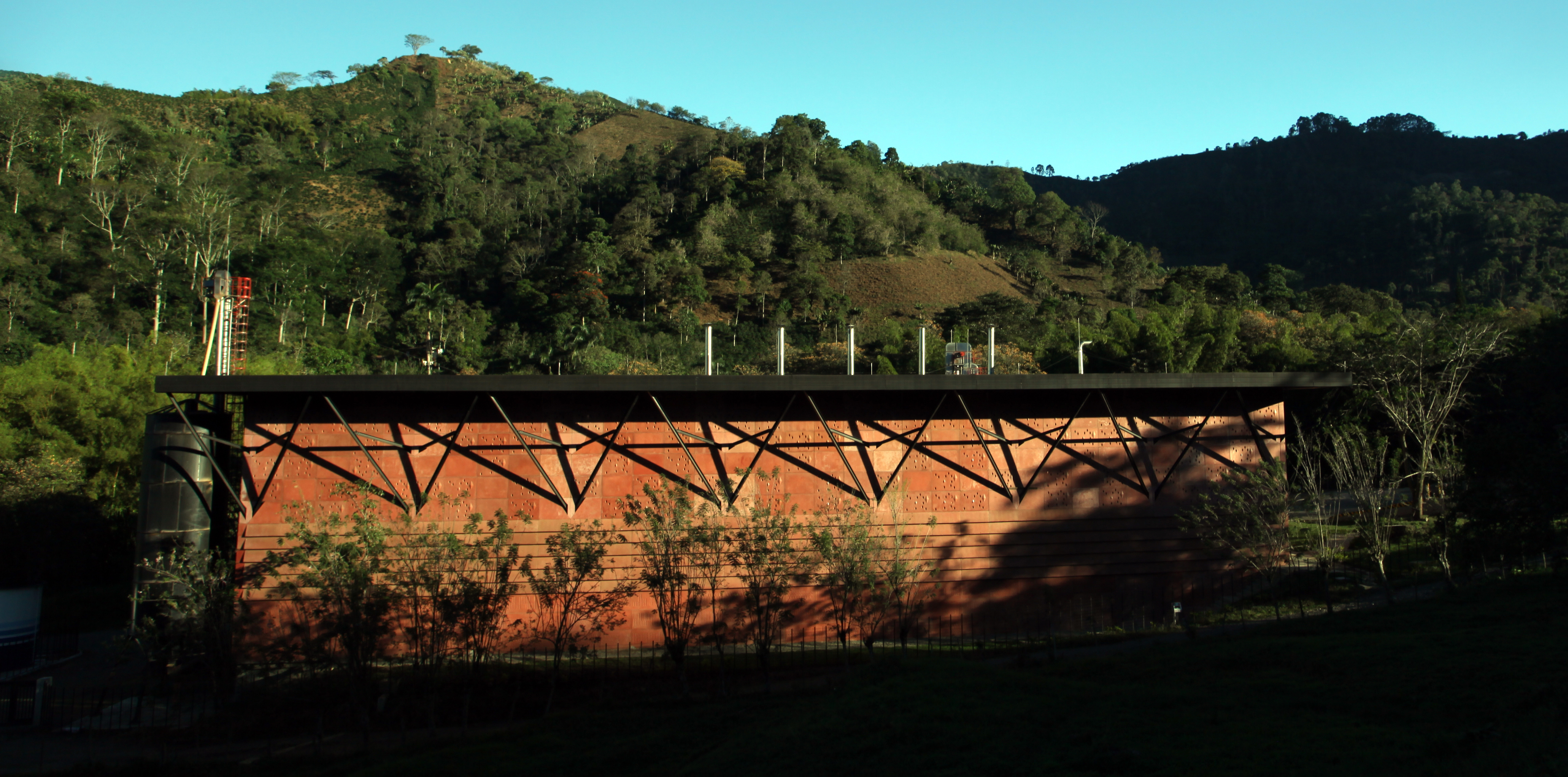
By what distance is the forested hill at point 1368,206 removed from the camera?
10381 cm

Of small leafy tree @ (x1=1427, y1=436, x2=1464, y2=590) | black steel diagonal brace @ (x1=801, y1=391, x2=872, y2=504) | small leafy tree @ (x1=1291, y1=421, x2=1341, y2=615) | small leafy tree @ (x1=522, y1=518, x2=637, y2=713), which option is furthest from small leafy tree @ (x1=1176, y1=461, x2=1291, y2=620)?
small leafy tree @ (x1=522, y1=518, x2=637, y2=713)

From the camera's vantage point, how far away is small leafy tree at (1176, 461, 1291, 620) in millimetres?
19250

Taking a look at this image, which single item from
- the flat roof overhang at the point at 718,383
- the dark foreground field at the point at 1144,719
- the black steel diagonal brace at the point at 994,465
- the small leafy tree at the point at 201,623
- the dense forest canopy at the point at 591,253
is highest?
the dense forest canopy at the point at 591,253

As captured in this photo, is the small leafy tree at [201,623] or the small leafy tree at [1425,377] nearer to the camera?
the small leafy tree at [201,623]

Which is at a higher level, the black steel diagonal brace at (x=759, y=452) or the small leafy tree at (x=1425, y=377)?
the small leafy tree at (x=1425, y=377)

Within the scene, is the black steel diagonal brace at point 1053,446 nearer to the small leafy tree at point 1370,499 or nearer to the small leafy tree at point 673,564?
the small leafy tree at point 1370,499

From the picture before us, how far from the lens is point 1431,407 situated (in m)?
29.0

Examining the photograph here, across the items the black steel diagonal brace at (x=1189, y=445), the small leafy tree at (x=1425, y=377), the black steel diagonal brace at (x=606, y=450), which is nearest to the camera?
the black steel diagonal brace at (x=606, y=450)

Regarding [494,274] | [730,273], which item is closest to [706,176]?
[730,273]

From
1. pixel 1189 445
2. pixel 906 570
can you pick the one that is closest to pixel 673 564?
pixel 906 570

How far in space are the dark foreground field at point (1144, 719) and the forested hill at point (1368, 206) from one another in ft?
Result: 327

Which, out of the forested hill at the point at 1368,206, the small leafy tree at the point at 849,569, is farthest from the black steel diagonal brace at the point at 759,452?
the forested hill at the point at 1368,206

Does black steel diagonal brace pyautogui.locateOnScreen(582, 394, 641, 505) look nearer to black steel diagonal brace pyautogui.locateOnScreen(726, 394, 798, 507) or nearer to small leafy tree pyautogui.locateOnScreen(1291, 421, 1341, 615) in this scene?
black steel diagonal brace pyautogui.locateOnScreen(726, 394, 798, 507)

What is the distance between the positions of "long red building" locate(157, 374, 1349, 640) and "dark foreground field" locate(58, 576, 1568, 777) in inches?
153
